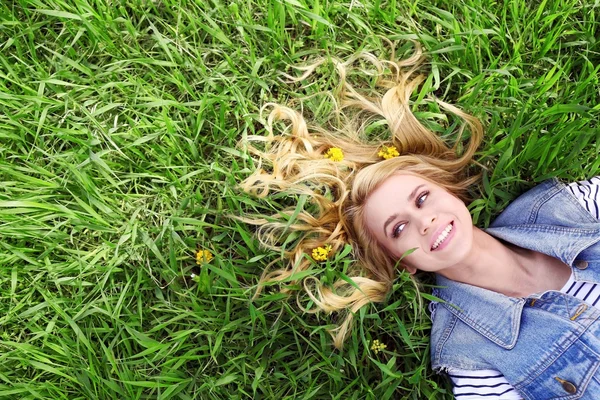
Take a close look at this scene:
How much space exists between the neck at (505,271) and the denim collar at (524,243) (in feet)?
0.18

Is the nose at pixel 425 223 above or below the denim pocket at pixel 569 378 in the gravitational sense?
above

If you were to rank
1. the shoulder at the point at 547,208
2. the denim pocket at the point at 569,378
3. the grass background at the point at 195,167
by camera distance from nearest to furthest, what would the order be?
the denim pocket at the point at 569,378 → the shoulder at the point at 547,208 → the grass background at the point at 195,167

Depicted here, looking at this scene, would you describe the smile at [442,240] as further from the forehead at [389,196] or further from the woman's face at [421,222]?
the forehead at [389,196]

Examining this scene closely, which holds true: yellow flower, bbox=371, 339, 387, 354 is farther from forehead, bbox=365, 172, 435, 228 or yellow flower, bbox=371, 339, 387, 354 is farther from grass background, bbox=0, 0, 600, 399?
forehead, bbox=365, 172, 435, 228

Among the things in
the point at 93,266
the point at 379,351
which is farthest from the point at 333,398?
the point at 93,266

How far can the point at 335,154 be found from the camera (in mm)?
2893

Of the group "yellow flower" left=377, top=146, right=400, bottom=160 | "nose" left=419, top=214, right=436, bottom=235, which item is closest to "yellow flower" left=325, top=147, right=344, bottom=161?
"yellow flower" left=377, top=146, right=400, bottom=160

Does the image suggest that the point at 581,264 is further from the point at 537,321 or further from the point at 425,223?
the point at 425,223

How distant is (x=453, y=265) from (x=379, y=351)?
600mm

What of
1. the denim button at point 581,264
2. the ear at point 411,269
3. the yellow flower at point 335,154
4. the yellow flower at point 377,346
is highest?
the yellow flower at point 335,154

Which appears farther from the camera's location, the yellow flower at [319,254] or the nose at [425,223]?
the yellow flower at [319,254]

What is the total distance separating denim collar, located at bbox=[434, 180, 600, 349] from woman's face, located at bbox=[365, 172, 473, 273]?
197 mm

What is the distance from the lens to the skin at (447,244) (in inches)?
102

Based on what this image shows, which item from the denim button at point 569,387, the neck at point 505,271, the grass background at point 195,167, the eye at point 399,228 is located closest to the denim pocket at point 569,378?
the denim button at point 569,387
